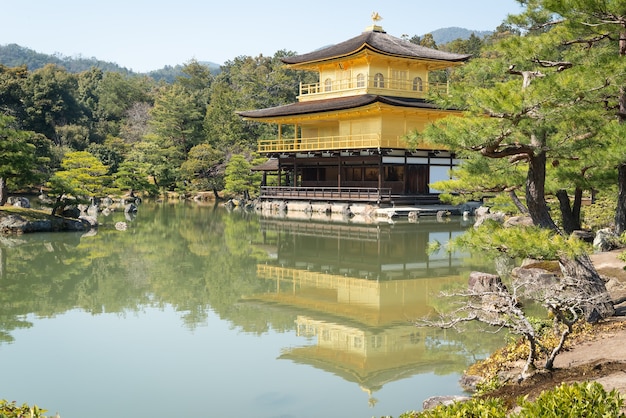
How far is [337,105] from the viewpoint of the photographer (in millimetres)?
30203

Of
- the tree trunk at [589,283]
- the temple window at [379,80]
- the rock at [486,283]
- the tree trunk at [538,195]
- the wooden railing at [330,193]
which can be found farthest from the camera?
the temple window at [379,80]

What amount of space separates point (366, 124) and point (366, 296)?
66.1ft

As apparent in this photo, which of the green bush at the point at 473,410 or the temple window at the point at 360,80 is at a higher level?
the temple window at the point at 360,80

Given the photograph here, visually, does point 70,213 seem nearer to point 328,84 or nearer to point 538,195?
point 328,84

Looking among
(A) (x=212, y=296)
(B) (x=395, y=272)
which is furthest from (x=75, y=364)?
(B) (x=395, y=272)

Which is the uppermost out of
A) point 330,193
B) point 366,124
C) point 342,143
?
point 366,124

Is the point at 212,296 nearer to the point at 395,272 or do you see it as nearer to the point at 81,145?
the point at 395,272

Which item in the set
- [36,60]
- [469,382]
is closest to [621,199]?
[469,382]

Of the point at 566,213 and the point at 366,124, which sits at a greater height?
the point at 366,124

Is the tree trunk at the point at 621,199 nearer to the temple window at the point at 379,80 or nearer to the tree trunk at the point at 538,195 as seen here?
the tree trunk at the point at 538,195

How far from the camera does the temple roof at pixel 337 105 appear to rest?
28.1 m

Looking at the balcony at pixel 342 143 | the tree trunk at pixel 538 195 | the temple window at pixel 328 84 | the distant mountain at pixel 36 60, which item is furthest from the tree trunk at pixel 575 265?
the distant mountain at pixel 36 60

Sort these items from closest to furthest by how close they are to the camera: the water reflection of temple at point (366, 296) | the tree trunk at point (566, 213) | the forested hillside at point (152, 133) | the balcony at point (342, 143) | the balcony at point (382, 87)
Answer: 1. the water reflection of temple at point (366, 296)
2. the tree trunk at point (566, 213)
3. the balcony at point (342, 143)
4. the balcony at point (382, 87)
5. the forested hillside at point (152, 133)

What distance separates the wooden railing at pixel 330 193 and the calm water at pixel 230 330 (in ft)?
32.9
